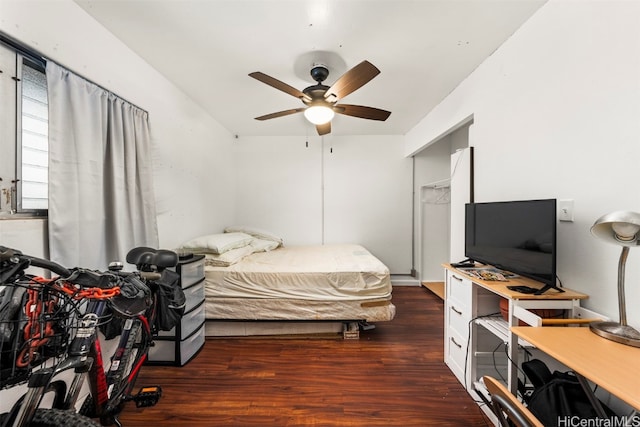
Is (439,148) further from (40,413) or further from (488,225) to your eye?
(40,413)

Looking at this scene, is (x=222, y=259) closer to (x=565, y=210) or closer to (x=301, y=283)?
(x=301, y=283)

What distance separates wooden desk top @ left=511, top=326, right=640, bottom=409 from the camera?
30.4 inches

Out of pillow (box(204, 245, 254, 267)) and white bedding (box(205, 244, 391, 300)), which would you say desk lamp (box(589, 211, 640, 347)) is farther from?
pillow (box(204, 245, 254, 267))

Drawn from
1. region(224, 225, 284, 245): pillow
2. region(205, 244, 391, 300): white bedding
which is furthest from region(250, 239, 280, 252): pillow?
region(205, 244, 391, 300): white bedding

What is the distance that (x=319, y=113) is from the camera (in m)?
2.36

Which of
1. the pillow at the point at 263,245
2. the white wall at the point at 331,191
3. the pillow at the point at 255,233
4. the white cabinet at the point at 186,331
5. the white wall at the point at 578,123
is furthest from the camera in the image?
the white wall at the point at 331,191

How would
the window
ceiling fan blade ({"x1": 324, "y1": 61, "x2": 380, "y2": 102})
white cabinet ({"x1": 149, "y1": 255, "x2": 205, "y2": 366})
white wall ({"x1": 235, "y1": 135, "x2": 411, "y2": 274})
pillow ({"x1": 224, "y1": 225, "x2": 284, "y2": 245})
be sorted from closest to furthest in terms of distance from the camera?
the window
ceiling fan blade ({"x1": 324, "y1": 61, "x2": 380, "y2": 102})
white cabinet ({"x1": 149, "y1": 255, "x2": 205, "y2": 366})
pillow ({"x1": 224, "y1": 225, "x2": 284, "y2": 245})
white wall ({"x1": 235, "y1": 135, "x2": 411, "y2": 274})

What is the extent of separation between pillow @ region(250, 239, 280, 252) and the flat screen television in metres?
2.48

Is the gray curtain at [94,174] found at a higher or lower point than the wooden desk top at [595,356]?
higher

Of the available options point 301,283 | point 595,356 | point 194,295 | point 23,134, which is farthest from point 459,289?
point 23,134

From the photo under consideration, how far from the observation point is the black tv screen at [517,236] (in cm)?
136

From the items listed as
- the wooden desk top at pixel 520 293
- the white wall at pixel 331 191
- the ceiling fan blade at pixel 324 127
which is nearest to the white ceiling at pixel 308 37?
the ceiling fan blade at pixel 324 127

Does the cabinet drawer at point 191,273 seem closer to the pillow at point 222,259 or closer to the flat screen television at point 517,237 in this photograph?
the pillow at point 222,259

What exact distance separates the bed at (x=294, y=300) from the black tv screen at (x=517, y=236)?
92 cm
